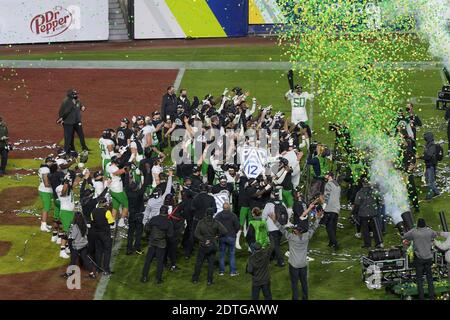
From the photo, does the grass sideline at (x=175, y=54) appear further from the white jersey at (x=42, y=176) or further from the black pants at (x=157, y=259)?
the black pants at (x=157, y=259)

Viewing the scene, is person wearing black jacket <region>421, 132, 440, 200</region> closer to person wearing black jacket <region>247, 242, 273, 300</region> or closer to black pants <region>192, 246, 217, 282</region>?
black pants <region>192, 246, 217, 282</region>

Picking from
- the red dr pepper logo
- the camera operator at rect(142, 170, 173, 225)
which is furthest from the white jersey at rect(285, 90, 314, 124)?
the red dr pepper logo

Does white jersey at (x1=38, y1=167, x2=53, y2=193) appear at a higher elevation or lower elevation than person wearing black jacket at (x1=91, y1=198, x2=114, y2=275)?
higher

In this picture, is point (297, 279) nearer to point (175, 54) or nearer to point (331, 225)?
point (331, 225)

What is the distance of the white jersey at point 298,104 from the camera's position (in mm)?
31781

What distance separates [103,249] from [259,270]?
3949 mm

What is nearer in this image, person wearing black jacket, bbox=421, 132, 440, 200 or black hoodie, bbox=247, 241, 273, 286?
black hoodie, bbox=247, 241, 273, 286

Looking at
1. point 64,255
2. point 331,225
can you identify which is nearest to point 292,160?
point 331,225

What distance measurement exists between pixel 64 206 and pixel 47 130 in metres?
12.4

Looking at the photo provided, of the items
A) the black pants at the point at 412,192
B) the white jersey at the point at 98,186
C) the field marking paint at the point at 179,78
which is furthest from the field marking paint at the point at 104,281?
the field marking paint at the point at 179,78

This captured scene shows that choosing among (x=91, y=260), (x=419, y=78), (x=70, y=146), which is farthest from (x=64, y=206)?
(x=419, y=78)

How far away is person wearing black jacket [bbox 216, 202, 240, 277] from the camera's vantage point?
2258 cm

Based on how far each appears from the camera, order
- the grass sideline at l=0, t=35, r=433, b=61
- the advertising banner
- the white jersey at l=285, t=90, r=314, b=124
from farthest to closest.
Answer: the advertising banner
the grass sideline at l=0, t=35, r=433, b=61
the white jersey at l=285, t=90, r=314, b=124

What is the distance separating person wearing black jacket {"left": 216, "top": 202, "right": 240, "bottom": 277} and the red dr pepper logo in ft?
91.6
